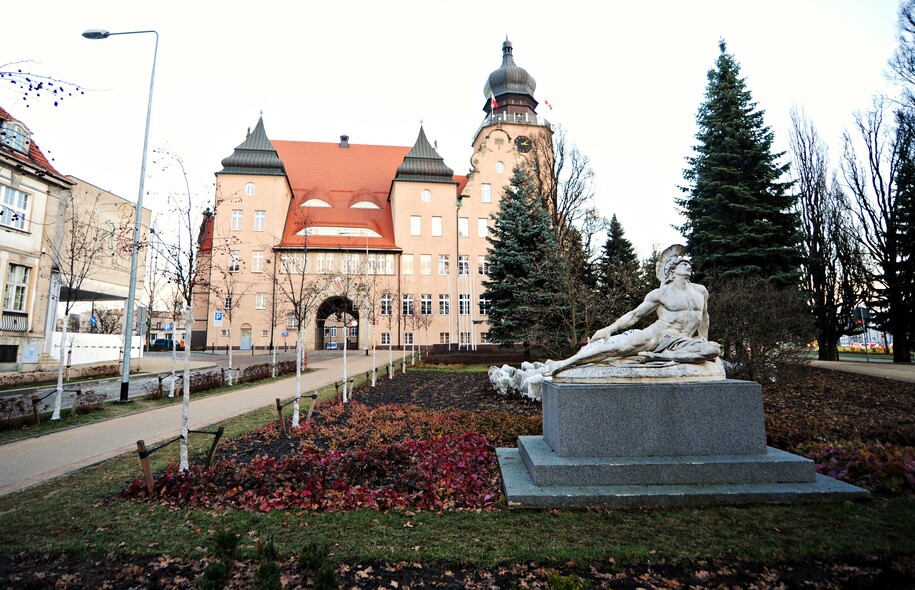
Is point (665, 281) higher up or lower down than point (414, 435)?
higher up

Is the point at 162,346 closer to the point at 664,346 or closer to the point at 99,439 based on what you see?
the point at 99,439

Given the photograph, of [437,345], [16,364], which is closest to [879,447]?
[16,364]

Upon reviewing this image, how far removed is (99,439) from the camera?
9172mm

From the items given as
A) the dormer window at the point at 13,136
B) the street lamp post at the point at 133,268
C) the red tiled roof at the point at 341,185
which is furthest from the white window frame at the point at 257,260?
the dormer window at the point at 13,136

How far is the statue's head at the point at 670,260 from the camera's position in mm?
6500

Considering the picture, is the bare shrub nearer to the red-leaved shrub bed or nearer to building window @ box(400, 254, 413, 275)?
the red-leaved shrub bed

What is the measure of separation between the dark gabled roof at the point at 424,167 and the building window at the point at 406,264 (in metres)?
7.90

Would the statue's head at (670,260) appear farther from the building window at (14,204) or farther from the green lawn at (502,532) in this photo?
the building window at (14,204)

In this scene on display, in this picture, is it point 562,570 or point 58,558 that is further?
point 58,558

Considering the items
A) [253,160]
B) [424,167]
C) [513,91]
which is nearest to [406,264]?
[424,167]

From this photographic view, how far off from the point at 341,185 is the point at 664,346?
51.2m

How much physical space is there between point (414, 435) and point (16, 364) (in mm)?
19925

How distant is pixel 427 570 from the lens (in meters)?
3.74

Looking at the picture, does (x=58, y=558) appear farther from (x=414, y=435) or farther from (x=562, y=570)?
(x=414, y=435)
